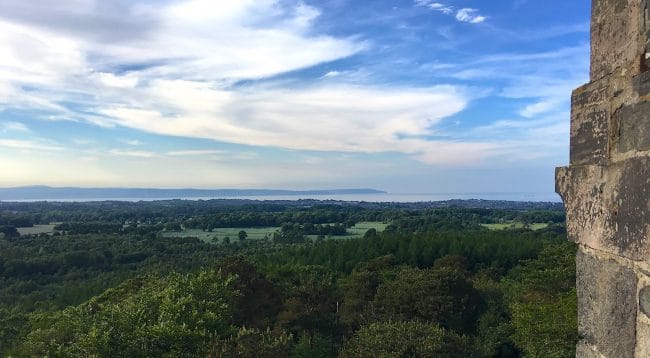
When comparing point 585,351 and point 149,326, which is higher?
point 585,351

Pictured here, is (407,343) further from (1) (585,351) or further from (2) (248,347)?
(1) (585,351)

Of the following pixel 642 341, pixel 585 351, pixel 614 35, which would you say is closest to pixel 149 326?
pixel 585 351

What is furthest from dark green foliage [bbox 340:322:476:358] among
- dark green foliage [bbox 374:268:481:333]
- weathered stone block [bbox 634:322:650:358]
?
weathered stone block [bbox 634:322:650:358]

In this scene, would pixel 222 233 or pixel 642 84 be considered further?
pixel 222 233

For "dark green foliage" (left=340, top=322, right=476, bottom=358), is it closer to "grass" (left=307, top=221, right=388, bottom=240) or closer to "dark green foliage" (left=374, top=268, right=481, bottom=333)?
"dark green foliage" (left=374, top=268, right=481, bottom=333)

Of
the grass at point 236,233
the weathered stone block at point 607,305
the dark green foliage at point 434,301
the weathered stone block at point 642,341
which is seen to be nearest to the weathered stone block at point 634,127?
the weathered stone block at point 607,305

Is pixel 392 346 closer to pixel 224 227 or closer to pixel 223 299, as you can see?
pixel 223 299
